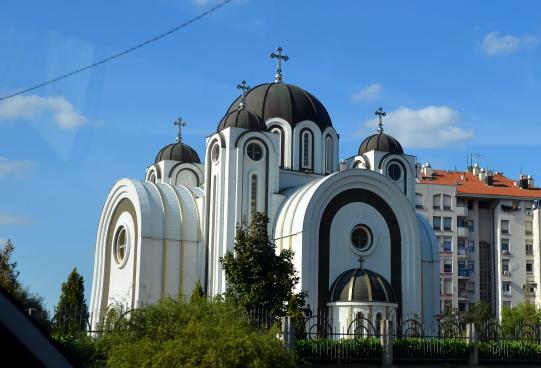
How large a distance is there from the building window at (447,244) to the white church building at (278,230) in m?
23.2

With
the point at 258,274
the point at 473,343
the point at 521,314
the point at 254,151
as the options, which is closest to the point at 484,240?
the point at 521,314

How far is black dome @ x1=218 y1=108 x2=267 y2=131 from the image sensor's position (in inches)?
1314

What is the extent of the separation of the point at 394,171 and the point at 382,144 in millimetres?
1519

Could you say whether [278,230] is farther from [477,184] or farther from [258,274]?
[477,184]

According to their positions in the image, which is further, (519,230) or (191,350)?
(519,230)

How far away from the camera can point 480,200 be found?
61.6 meters

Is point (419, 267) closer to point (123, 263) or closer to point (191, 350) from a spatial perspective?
point (123, 263)

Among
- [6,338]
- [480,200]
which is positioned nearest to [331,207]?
[6,338]

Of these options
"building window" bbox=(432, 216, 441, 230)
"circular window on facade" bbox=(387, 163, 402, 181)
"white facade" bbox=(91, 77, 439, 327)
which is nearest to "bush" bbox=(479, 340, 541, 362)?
"white facade" bbox=(91, 77, 439, 327)

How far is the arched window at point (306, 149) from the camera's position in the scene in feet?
121

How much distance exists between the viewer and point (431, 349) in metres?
21.0

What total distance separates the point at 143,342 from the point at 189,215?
19913 mm

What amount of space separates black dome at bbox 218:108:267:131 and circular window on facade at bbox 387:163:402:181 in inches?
304

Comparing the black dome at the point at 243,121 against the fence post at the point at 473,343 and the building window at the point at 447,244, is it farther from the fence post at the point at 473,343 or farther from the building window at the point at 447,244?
the building window at the point at 447,244
